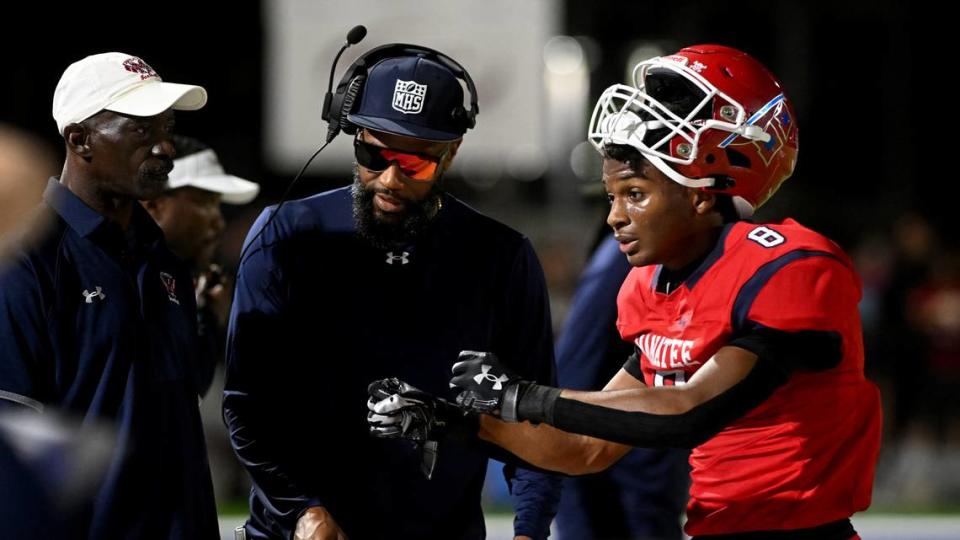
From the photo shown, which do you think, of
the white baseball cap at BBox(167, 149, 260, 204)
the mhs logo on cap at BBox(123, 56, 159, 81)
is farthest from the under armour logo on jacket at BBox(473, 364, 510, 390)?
the white baseball cap at BBox(167, 149, 260, 204)

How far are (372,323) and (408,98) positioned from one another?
56 cm

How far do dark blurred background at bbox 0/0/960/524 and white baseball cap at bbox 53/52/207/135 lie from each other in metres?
4.97

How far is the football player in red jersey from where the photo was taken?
2879 mm

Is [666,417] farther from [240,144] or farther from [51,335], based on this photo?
[240,144]

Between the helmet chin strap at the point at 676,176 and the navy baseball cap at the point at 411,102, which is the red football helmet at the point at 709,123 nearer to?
the helmet chin strap at the point at 676,176

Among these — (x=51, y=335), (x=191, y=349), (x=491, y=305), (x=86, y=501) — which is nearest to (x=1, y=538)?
(x=86, y=501)

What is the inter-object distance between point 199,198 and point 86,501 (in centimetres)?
190

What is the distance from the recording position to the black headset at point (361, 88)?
3502mm

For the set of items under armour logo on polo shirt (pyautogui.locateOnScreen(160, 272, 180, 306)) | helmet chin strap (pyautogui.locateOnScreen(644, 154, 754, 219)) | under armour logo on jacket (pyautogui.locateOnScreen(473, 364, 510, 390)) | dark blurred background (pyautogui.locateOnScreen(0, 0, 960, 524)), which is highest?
helmet chin strap (pyautogui.locateOnScreen(644, 154, 754, 219))

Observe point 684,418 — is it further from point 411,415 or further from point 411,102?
point 411,102

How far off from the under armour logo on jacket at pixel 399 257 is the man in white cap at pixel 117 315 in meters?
0.50

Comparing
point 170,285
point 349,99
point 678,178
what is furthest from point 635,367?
point 170,285

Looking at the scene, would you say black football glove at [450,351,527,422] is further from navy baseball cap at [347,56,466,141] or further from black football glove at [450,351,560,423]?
navy baseball cap at [347,56,466,141]

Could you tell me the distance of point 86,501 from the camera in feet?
9.75
